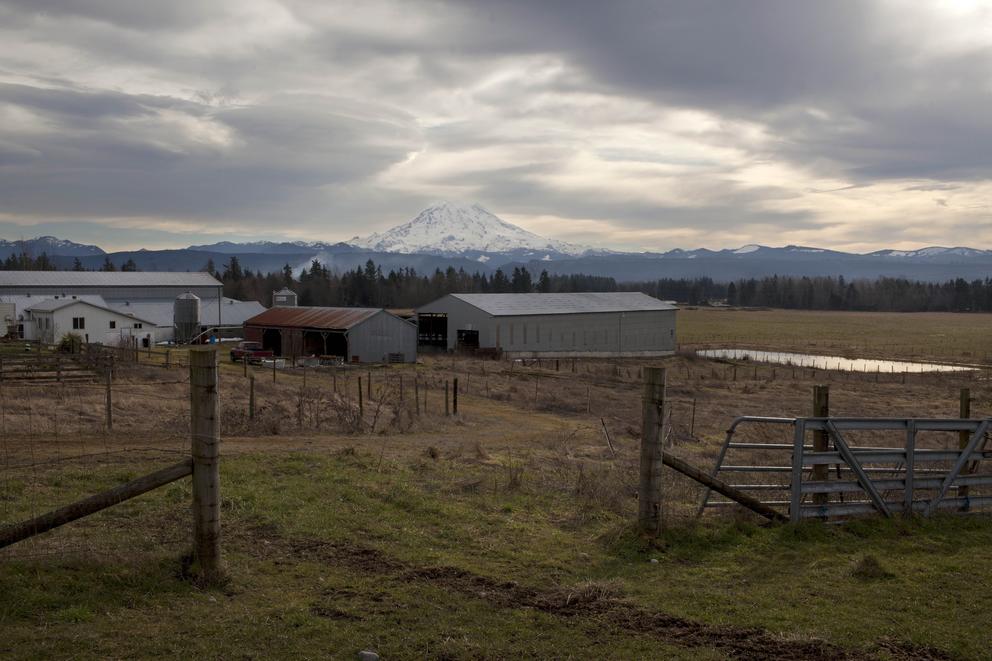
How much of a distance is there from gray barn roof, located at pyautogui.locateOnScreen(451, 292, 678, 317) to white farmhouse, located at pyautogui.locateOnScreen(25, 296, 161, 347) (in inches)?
1118

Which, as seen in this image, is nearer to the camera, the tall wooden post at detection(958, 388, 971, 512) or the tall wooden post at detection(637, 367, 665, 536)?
the tall wooden post at detection(637, 367, 665, 536)

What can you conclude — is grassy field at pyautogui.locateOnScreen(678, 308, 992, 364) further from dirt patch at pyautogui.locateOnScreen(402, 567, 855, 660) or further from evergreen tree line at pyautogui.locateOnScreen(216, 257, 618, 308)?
dirt patch at pyautogui.locateOnScreen(402, 567, 855, 660)

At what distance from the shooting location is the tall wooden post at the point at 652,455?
1030 cm

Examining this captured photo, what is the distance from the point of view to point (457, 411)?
100 ft

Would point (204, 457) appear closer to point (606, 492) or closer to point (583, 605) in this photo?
point (583, 605)

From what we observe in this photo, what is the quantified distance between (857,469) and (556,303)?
58.1 meters

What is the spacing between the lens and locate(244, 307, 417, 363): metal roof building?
55000 millimetres

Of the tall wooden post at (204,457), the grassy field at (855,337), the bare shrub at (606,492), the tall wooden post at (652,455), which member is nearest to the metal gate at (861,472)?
the tall wooden post at (652,455)

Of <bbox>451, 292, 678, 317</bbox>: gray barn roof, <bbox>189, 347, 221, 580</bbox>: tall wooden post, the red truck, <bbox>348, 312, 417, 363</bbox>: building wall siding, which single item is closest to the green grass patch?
<bbox>189, 347, 221, 580</bbox>: tall wooden post

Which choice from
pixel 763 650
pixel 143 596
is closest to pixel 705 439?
pixel 763 650

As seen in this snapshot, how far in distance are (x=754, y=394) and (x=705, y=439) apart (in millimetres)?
18372

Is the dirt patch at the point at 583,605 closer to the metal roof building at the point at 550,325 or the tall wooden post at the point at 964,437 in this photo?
the tall wooden post at the point at 964,437

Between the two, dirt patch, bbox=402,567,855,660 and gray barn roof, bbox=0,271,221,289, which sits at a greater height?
gray barn roof, bbox=0,271,221,289

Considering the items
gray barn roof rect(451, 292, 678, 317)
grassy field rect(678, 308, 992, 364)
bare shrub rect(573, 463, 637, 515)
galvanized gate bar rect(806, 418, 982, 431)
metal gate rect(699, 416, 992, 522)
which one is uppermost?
gray barn roof rect(451, 292, 678, 317)
